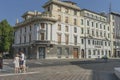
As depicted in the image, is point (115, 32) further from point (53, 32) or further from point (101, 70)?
point (101, 70)

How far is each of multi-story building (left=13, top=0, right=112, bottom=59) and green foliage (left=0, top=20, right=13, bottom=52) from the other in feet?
7.90

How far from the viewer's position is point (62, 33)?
→ 55031 mm

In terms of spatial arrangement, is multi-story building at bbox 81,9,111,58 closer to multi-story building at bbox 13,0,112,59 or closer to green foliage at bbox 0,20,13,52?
multi-story building at bbox 13,0,112,59

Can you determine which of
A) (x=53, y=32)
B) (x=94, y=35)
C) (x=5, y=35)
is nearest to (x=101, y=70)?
(x=53, y=32)

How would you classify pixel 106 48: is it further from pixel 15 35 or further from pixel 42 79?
pixel 42 79

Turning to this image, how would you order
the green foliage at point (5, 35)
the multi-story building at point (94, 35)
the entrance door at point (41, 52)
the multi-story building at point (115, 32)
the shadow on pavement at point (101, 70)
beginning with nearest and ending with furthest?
the shadow on pavement at point (101, 70) → the entrance door at point (41, 52) → the green foliage at point (5, 35) → the multi-story building at point (94, 35) → the multi-story building at point (115, 32)

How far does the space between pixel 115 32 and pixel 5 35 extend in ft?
120

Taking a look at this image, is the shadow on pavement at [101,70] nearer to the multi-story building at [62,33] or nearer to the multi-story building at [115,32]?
the multi-story building at [62,33]

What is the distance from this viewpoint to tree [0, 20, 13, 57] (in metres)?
59.3

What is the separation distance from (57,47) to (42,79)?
39.2 m

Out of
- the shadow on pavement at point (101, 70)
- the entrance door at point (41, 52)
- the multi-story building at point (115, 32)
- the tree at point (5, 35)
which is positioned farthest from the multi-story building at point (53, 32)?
the shadow on pavement at point (101, 70)

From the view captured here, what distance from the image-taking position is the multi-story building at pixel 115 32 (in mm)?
73062

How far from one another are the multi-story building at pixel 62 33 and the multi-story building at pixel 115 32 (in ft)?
12.6

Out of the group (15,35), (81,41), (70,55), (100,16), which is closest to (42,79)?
(70,55)
